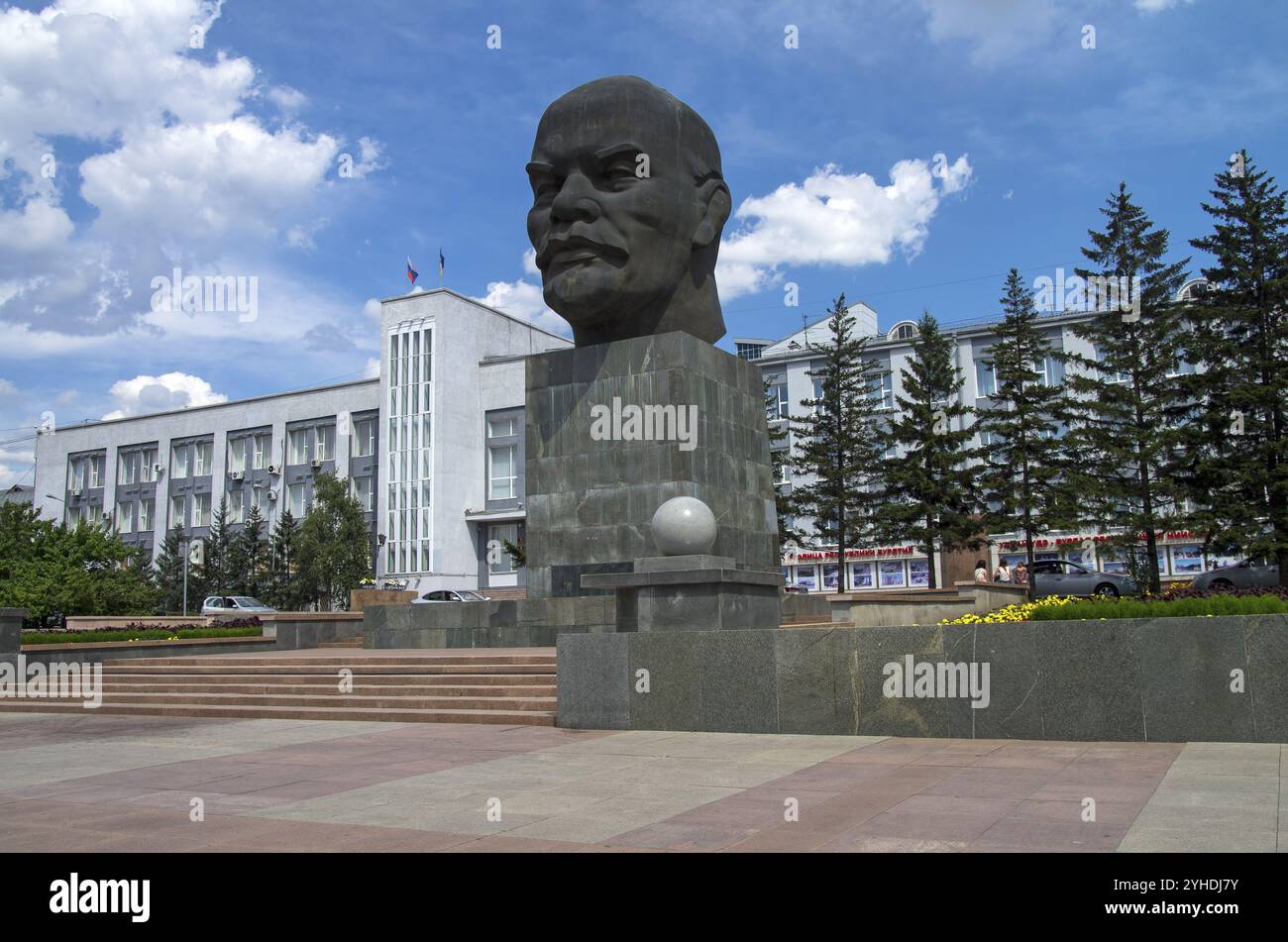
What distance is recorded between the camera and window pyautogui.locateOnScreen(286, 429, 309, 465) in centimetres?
6744

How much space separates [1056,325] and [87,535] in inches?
1770

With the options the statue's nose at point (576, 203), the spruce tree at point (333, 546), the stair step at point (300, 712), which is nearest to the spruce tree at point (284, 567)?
the spruce tree at point (333, 546)

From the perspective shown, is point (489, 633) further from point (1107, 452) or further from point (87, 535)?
point (87, 535)

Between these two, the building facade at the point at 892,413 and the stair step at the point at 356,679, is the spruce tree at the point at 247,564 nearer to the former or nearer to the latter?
the building facade at the point at 892,413

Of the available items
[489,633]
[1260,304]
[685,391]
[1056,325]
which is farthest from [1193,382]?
[489,633]

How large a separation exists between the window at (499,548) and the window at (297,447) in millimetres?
15882

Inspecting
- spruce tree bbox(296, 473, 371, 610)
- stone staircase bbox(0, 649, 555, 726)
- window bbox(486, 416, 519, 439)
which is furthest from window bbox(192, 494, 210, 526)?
stone staircase bbox(0, 649, 555, 726)

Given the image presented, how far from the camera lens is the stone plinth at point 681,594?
12.1 metres

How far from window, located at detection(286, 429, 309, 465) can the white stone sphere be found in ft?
194

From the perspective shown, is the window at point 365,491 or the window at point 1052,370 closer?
the window at point 1052,370

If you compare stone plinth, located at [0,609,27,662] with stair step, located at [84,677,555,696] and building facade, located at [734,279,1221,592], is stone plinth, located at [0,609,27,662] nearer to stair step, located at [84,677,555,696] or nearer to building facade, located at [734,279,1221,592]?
stair step, located at [84,677,555,696]

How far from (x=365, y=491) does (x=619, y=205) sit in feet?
164

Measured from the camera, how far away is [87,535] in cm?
4019

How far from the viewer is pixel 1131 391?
34.2 m
